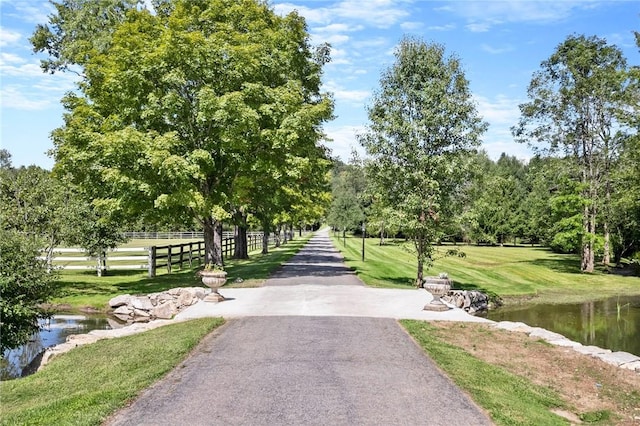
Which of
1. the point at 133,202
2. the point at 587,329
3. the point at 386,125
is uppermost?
the point at 386,125

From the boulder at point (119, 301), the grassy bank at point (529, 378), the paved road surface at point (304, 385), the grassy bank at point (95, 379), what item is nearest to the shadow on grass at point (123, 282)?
the boulder at point (119, 301)

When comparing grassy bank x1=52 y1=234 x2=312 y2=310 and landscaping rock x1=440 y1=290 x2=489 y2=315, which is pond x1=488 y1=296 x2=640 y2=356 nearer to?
landscaping rock x1=440 y1=290 x2=489 y2=315

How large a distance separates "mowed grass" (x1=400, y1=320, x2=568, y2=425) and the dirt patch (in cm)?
38

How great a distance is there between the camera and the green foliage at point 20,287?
11062 millimetres

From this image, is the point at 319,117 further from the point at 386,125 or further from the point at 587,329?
the point at 587,329

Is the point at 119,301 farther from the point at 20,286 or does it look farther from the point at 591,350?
the point at 591,350

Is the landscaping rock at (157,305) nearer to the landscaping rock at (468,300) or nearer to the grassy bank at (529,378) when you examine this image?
the grassy bank at (529,378)

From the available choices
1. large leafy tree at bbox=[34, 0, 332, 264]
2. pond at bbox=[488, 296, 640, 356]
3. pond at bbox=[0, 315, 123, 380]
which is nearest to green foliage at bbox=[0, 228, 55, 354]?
pond at bbox=[0, 315, 123, 380]

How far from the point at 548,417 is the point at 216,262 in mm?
16750

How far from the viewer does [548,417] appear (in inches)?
277

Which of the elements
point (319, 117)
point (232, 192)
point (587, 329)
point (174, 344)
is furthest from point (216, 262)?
point (587, 329)

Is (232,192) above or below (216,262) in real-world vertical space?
above

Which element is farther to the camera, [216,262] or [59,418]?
[216,262]

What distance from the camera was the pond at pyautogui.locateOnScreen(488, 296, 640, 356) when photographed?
49.2ft
